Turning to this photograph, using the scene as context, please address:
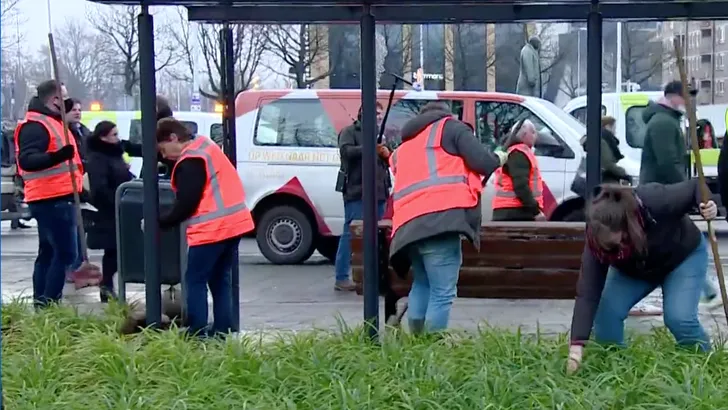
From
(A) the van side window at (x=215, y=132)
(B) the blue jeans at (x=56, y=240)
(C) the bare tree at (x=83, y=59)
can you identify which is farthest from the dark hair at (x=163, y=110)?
(C) the bare tree at (x=83, y=59)

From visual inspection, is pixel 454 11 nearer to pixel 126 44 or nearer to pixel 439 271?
pixel 439 271

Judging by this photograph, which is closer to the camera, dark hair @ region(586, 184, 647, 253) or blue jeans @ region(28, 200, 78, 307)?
dark hair @ region(586, 184, 647, 253)

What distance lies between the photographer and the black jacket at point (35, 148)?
8.06m

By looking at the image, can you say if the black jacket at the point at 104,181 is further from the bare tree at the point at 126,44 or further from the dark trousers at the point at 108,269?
the bare tree at the point at 126,44

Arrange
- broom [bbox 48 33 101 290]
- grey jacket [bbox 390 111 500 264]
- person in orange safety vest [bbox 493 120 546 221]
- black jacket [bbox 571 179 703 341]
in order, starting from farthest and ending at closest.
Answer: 1. person in orange safety vest [bbox 493 120 546 221]
2. broom [bbox 48 33 101 290]
3. grey jacket [bbox 390 111 500 264]
4. black jacket [bbox 571 179 703 341]

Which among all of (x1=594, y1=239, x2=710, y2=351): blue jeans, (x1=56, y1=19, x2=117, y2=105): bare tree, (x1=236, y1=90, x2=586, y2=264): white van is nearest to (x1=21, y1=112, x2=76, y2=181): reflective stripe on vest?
(x1=236, y1=90, x2=586, y2=264): white van

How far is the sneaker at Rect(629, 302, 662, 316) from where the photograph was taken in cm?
815

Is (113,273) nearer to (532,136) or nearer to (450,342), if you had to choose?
(532,136)

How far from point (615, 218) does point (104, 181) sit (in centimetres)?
512

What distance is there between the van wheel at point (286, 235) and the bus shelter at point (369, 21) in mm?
5003

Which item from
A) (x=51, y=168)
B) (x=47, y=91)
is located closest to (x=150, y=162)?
(x=51, y=168)

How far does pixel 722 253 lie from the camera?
12.9 metres

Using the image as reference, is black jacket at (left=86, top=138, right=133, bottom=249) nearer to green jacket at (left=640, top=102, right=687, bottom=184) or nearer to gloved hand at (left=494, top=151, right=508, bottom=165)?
gloved hand at (left=494, top=151, right=508, bottom=165)

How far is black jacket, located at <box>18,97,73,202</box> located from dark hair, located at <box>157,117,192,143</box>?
5.73 feet
